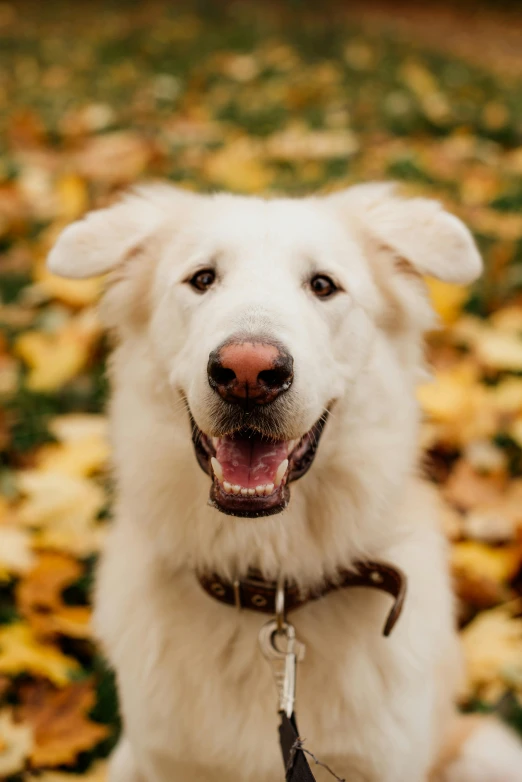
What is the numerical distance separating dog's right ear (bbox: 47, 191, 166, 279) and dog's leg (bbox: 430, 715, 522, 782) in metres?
1.80

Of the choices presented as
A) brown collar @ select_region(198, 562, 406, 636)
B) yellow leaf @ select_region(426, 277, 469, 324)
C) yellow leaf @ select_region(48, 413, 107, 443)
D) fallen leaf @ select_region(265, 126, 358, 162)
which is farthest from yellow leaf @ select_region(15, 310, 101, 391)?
fallen leaf @ select_region(265, 126, 358, 162)

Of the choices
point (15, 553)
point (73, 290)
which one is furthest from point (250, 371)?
point (73, 290)

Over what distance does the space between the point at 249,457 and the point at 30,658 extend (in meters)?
1.20

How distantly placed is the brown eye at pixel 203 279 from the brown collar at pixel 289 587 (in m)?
0.80

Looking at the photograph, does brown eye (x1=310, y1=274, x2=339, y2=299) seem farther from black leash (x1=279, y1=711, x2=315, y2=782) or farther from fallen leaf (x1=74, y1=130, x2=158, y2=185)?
fallen leaf (x1=74, y1=130, x2=158, y2=185)

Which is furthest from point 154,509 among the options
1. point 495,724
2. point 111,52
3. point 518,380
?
point 111,52

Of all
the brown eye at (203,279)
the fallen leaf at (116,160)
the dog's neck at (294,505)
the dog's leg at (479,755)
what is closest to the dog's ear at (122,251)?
the brown eye at (203,279)

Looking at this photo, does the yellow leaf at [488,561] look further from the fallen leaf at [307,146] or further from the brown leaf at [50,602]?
the fallen leaf at [307,146]

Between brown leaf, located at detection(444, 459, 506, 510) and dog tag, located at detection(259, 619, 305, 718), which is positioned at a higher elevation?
dog tag, located at detection(259, 619, 305, 718)

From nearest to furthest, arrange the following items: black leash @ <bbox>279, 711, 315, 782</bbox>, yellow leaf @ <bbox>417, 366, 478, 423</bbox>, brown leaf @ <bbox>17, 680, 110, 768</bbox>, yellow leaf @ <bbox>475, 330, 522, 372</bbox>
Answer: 1. black leash @ <bbox>279, 711, 315, 782</bbox>
2. brown leaf @ <bbox>17, 680, 110, 768</bbox>
3. yellow leaf @ <bbox>417, 366, 478, 423</bbox>
4. yellow leaf @ <bbox>475, 330, 522, 372</bbox>

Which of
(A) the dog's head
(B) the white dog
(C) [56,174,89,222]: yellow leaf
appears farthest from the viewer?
(C) [56,174,89,222]: yellow leaf

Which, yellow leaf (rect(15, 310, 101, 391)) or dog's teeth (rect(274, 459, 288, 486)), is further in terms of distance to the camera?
yellow leaf (rect(15, 310, 101, 391))

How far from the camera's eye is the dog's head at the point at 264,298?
174 cm

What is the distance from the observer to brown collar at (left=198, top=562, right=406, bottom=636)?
201 cm
